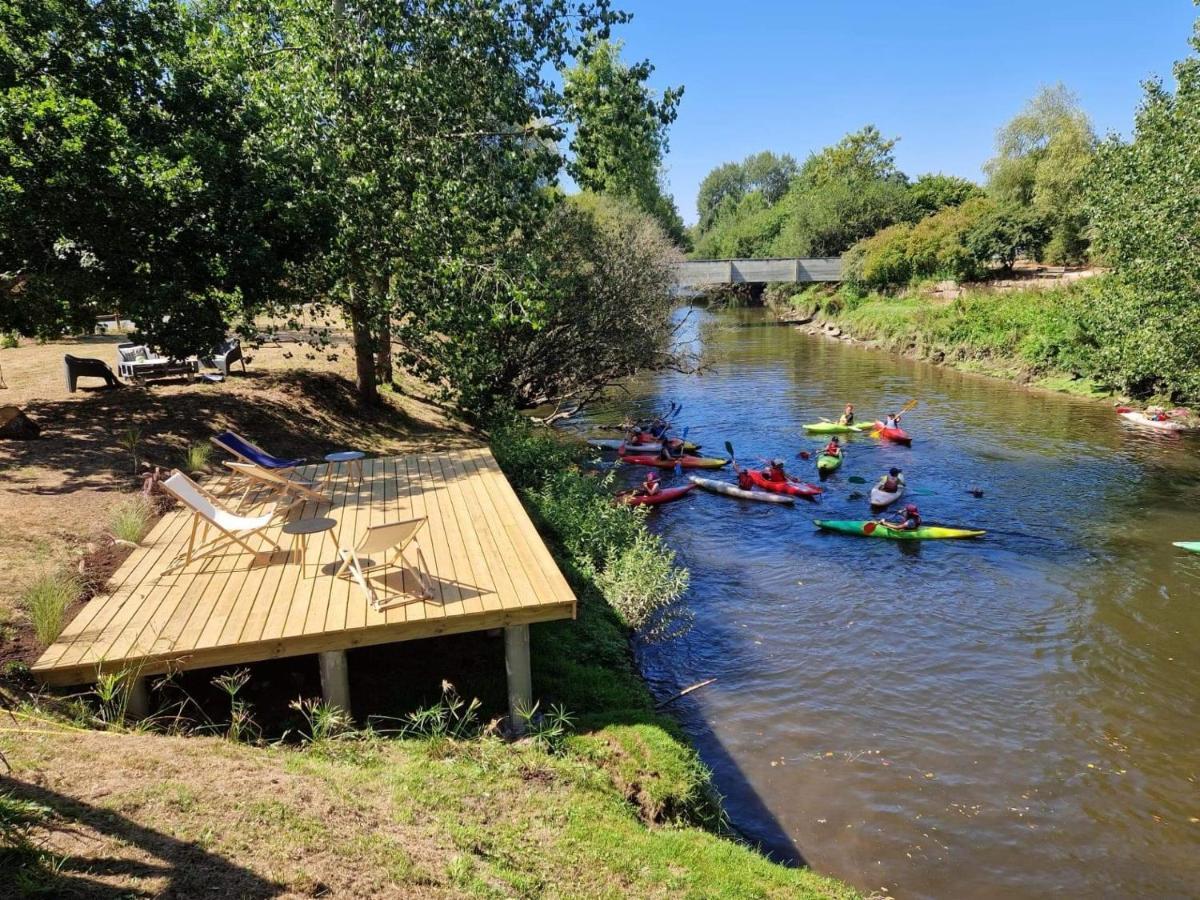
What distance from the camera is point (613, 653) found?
8.98 meters

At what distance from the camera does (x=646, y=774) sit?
6.44 meters

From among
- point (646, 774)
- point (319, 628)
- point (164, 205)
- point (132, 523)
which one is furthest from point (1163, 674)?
point (164, 205)

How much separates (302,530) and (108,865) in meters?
4.20

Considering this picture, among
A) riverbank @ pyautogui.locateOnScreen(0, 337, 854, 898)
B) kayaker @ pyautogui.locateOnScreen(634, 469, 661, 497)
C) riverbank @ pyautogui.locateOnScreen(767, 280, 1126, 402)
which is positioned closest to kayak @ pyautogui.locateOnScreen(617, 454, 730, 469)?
kayaker @ pyautogui.locateOnScreen(634, 469, 661, 497)

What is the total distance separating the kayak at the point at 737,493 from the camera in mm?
16516

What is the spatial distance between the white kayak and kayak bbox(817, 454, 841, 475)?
10.3 m

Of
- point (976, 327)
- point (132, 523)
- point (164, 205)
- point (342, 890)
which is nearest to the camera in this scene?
point (342, 890)

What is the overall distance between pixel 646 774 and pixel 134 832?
377 cm

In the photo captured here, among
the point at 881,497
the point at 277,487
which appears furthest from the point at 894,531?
the point at 277,487

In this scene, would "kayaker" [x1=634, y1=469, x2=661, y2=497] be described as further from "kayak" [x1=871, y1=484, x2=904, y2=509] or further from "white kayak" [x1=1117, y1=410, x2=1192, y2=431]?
"white kayak" [x1=1117, y1=410, x2=1192, y2=431]

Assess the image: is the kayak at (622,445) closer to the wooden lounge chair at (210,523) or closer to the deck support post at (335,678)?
the wooden lounge chair at (210,523)

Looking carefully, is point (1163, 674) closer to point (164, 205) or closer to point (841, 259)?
point (164, 205)

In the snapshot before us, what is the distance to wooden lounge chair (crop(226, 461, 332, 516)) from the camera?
8703 mm

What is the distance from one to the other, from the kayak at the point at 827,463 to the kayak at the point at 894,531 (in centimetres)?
374
